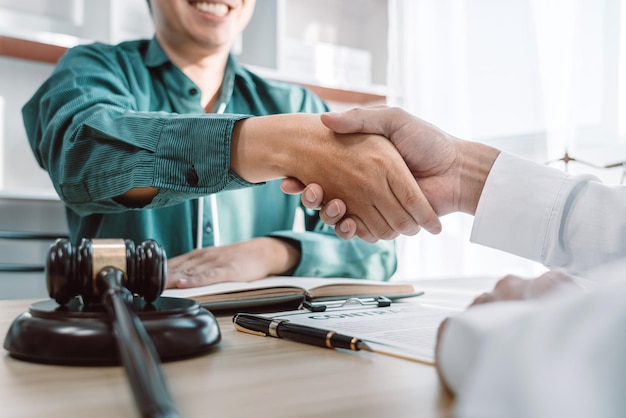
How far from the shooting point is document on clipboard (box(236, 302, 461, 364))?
526 millimetres

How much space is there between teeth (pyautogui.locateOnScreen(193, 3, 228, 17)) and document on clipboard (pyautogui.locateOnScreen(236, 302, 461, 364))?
102 centimetres

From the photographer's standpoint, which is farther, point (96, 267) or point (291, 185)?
point (291, 185)

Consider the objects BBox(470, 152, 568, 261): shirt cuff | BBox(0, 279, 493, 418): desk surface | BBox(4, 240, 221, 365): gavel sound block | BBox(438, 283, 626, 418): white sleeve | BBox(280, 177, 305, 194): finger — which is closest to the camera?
BBox(438, 283, 626, 418): white sleeve

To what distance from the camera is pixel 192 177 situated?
0.96 metres

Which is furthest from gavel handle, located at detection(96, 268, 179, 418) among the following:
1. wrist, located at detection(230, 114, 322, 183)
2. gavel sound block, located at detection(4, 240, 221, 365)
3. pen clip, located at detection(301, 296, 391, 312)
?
wrist, located at detection(230, 114, 322, 183)

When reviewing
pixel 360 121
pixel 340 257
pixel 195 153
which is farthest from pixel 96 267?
pixel 340 257

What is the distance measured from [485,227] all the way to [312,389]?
0.61 meters

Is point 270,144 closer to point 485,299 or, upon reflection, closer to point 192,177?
point 192,177

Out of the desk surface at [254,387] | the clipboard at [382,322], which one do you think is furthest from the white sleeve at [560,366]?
the clipboard at [382,322]

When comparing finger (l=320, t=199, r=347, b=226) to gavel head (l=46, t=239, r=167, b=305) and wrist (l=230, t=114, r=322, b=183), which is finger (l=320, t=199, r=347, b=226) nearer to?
wrist (l=230, t=114, r=322, b=183)

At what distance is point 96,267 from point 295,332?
0.19 meters

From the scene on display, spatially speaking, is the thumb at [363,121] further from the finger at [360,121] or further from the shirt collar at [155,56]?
the shirt collar at [155,56]

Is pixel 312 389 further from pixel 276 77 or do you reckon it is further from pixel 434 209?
pixel 276 77

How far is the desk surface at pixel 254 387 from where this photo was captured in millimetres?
360
